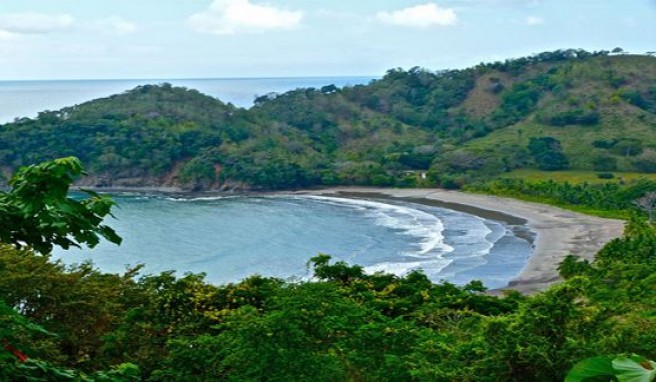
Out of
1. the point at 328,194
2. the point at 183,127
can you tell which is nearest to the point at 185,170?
the point at 183,127

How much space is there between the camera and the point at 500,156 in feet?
302

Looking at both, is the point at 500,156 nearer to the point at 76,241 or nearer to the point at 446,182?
the point at 446,182

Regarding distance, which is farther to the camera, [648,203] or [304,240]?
[648,203]

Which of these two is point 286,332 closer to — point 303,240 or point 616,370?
point 616,370

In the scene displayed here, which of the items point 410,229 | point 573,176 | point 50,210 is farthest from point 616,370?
point 573,176

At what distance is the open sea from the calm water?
68mm

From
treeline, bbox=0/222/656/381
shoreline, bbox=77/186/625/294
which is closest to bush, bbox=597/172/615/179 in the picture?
shoreline, bbox=77/186/625/294

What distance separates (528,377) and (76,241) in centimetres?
1039

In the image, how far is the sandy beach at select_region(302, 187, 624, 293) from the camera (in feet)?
152

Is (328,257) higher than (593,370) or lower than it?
lower

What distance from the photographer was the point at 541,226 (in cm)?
6178

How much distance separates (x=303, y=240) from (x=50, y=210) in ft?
181

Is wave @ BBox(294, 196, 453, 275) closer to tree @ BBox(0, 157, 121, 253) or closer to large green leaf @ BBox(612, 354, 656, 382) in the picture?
tree @ BBox(0, 157, 121, 253)

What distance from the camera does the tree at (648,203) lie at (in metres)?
62.7
